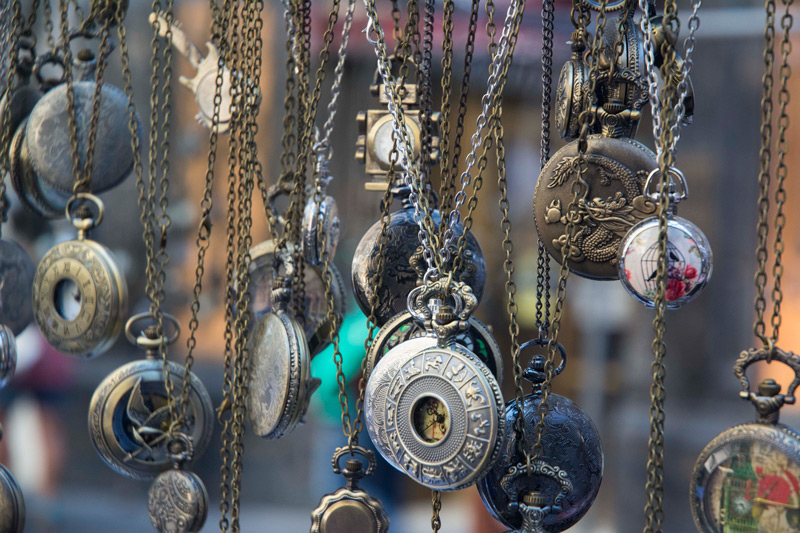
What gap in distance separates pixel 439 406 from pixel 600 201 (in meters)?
0.42

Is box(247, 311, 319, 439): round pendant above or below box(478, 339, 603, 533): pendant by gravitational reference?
above

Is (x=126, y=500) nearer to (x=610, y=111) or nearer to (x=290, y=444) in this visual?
(x=290, y=444)

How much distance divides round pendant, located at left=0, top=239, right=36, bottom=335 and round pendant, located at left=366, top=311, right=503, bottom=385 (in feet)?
2.88

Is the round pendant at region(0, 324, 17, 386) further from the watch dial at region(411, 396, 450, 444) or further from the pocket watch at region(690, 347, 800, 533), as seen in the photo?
the pocket watch at region(690, 347, 800, 533)

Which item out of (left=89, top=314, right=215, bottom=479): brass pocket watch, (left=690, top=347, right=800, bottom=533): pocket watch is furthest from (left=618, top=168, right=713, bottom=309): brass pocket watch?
(left=89, top=314, right=215, bottom=479): brass pocket watch

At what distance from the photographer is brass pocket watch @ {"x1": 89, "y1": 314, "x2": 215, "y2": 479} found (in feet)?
5.32

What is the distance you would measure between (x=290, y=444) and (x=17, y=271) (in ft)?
7.74

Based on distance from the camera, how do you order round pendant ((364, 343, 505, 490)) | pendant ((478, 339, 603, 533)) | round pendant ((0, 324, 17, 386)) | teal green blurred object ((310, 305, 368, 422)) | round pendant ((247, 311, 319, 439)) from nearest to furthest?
round pendant ((364, 343, 505, 490)) → pendant ((478, 339, 603, 533)) → round pendant ((247, 311, 319, 439)) → round pendant ((0, 324, 17, 386)) → teal green blurred object ((310, 305, 368, 422))

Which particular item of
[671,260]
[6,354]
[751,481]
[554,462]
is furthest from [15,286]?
[751,481]

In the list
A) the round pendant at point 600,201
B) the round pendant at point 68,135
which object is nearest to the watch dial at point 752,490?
the round pendant at point 600,201

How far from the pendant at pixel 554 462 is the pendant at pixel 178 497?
1.81 feet

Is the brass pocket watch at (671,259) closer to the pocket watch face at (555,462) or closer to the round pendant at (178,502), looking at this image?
the pocket watch face at (555,462)

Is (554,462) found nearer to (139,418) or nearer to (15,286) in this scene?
(139,418)

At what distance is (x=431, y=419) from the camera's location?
1.28 metres
